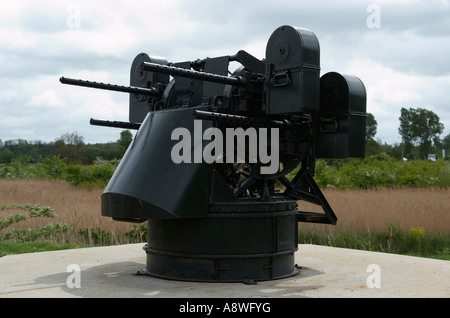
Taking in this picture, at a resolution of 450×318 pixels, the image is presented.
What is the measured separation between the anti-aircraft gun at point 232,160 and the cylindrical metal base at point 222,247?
0.04 feet

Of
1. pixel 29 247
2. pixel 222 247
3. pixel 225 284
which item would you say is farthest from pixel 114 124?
pixel 29 247

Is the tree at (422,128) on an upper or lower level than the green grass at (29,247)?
upper

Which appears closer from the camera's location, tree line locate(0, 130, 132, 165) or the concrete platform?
the concrete platform

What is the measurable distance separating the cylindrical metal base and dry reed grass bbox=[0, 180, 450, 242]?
607 centimetres

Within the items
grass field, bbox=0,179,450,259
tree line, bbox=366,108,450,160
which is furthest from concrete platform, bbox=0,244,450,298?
tree line, bbox=366,108,450,160

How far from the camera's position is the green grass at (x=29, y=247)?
1249 centimetres

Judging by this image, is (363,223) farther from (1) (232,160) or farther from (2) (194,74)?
(2) (194,74)

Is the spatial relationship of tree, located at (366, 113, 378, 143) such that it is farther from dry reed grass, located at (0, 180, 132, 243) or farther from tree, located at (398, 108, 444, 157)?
dry reed grass, located at (0, 180, 132, 243)

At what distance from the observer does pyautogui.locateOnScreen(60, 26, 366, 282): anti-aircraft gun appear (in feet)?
25.8

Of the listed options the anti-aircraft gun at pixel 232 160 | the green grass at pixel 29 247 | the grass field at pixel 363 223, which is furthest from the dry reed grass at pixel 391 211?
the anti-aircraft gun at pixel 232 160

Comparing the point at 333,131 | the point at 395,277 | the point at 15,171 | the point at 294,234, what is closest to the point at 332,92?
the point at 333,131

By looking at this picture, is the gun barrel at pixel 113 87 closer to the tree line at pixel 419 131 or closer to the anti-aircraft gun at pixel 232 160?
the anti-aircraft gun at pixel 232 160

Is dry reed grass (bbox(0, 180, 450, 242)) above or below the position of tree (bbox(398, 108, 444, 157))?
below
